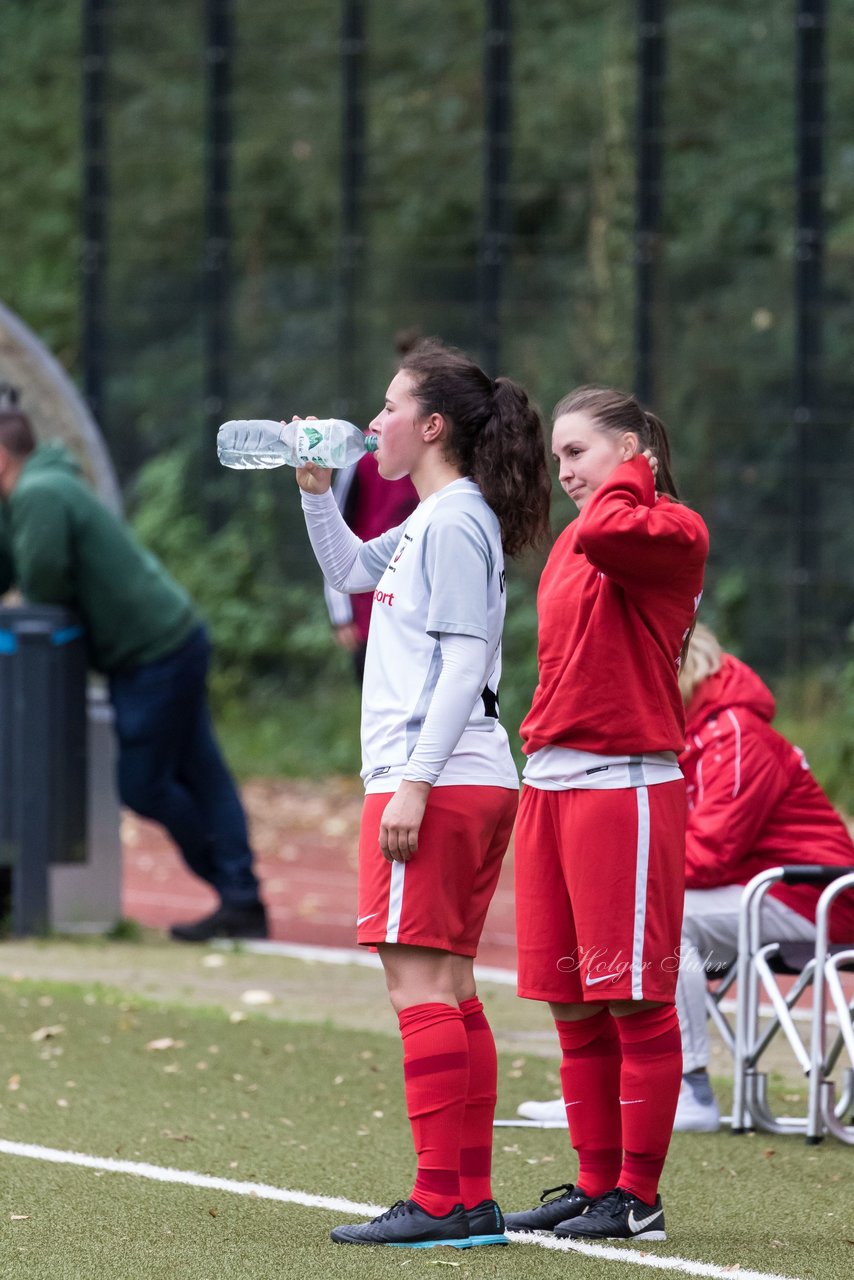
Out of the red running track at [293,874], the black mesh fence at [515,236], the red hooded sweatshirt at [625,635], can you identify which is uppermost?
the black mesh fence at [515,236]

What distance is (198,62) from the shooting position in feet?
58.5

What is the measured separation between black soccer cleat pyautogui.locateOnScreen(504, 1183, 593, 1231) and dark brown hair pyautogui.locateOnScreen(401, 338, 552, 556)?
134 centimetres

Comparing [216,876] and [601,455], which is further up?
[601,455]

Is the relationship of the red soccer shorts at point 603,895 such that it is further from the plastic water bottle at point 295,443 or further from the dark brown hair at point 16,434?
the dark brown hair at point 16,434

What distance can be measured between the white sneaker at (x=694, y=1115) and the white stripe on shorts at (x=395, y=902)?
1748 mm

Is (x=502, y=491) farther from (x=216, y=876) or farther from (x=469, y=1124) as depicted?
(x=216, y=876)

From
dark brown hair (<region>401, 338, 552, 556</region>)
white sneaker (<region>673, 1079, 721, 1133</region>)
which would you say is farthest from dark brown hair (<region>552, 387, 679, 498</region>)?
white sneaker (<region>673, 1079, 721, 1133</region>)

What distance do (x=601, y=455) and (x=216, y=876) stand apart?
480 centimetres

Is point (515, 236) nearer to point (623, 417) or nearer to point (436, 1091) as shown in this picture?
point (623, 417)

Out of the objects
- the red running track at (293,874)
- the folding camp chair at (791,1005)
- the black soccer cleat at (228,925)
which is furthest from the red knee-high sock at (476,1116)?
the black soccer cleat at (228,925)

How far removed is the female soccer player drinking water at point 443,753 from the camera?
419 centimetres

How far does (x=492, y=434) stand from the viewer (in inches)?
172

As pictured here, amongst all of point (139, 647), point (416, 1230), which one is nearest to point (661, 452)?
point (416, 1230)

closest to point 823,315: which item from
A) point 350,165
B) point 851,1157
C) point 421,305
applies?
point 421,305
